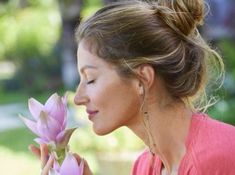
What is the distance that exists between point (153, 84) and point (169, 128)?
0.14 metres

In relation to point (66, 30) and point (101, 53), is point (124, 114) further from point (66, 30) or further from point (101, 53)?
point (66, 30)

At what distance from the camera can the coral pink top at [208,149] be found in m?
2.13

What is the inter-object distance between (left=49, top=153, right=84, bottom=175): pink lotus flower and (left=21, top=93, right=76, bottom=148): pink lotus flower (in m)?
0.06

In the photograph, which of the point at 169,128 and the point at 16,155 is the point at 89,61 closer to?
the point at 169,128

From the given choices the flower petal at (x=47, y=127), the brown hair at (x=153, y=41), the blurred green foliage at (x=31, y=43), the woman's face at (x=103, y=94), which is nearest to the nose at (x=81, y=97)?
the woman's face at (x=103, y=94)

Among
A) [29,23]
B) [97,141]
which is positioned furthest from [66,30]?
[97,141]

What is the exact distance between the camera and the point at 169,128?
2.24 m

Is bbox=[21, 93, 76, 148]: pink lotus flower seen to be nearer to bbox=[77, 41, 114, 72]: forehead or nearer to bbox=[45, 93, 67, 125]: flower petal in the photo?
bbox=[45, 93, 67, 125]: flower petal

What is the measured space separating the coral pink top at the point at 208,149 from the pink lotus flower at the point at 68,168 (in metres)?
0.40

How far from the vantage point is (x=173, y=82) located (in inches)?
88.3

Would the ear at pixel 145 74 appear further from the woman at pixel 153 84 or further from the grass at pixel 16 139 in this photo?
the grass at pixel 16 139

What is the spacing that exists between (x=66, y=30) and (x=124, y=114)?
13.1 m

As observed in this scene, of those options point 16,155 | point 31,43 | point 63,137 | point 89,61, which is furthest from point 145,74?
point 31,43

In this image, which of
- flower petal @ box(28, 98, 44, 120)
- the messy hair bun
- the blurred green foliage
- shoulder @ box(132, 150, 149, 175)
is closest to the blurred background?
the blurred green foliage
